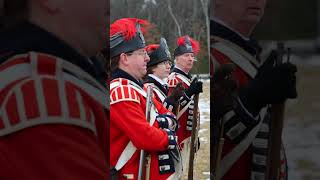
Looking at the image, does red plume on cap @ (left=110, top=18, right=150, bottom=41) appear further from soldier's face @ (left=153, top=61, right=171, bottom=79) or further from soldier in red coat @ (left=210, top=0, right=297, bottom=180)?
soldier in red coat @ (left=210, top=0, right=297, bottom=180)

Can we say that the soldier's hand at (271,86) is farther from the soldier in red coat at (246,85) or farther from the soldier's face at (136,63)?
the soldier's face at (136,63)

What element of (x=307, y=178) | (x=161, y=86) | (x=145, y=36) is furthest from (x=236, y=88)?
(x=161, y=86)

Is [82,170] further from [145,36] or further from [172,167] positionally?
[145,36]

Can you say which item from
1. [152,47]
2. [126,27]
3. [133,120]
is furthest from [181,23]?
[133,120]

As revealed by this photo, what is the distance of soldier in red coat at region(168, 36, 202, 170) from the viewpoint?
274 centimetres

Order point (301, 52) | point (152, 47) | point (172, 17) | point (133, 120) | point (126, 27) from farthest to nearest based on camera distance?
point (152, 47) → point (172, 17) → point (126, 27) → point (133, 120) → point (301, 52)

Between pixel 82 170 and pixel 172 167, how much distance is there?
1378mm

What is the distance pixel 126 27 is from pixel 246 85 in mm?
1435

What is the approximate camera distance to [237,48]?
712mm

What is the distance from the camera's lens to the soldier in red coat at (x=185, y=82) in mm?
2738

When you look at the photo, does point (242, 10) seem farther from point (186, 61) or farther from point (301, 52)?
point (186, 61)

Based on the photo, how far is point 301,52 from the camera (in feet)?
2.23

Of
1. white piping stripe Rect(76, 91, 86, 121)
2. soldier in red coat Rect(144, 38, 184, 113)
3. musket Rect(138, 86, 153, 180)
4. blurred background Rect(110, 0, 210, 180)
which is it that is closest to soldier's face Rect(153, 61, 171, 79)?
soldier in red coat Rect(144, 38, 184, 113)

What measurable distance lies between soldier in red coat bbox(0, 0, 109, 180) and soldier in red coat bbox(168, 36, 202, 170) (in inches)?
73.0
